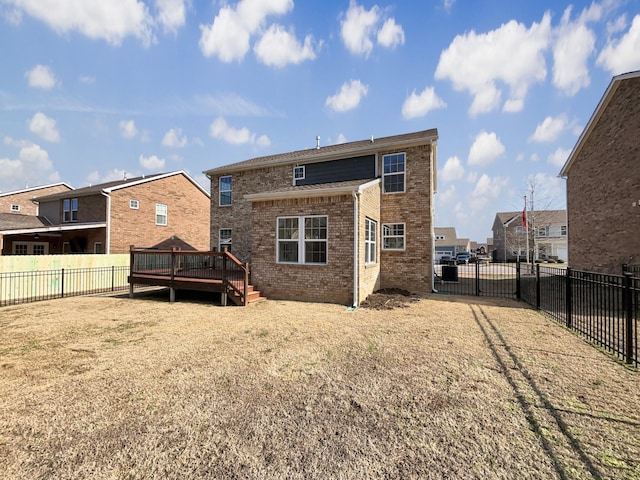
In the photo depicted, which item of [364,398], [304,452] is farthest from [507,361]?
[304,452]

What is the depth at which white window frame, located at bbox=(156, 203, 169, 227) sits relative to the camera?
71.2 feet

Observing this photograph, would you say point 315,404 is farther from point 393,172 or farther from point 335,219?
point 393,172

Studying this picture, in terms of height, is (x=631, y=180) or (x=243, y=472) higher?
(x=631, y=180)

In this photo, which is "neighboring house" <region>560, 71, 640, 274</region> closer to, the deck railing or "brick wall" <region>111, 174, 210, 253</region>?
the deck railing

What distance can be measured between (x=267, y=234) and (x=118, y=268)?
10968 mm

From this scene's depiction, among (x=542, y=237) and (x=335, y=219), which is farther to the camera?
(x=542, y=237)

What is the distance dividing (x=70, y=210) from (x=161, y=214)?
20.6 feet

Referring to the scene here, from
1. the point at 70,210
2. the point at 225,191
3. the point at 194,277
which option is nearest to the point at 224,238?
the point at 225,191

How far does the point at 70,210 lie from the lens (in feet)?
68.7

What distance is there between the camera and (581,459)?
104 inches

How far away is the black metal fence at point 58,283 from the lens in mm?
12133

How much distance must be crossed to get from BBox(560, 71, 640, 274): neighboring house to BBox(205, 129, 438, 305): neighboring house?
8.04 metres

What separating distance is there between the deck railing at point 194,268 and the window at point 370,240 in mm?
4497

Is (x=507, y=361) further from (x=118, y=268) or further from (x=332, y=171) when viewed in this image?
(x=118, y=268)
